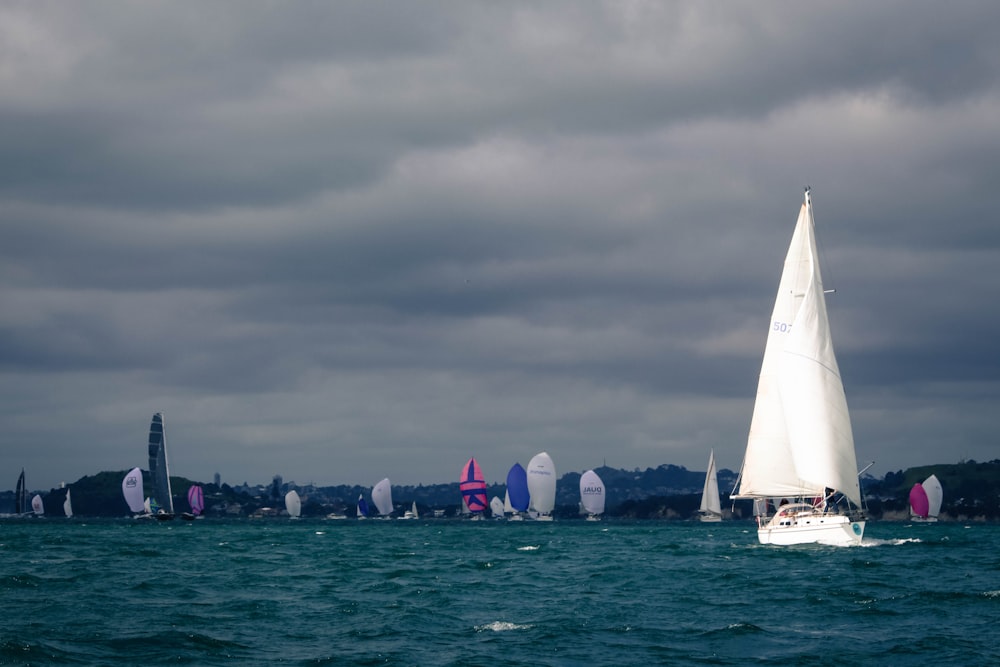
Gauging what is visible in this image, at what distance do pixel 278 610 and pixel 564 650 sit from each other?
12.3 meters

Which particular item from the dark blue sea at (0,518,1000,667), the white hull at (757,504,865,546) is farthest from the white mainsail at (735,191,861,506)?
the dark blue sea at (0,518,1000,667)

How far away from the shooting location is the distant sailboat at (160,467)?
18225 centimetres

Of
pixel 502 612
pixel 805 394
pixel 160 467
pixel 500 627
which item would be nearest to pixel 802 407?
pixel 805 394

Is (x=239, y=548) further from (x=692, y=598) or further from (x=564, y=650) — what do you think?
(x=564, y=650)

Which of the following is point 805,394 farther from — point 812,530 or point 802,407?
point 812,530

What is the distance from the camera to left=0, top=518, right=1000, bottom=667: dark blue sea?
92.1 feet

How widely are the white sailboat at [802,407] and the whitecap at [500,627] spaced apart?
40617mm

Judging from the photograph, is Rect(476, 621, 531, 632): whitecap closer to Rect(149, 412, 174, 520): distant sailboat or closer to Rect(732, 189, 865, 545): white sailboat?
Rect(732, 189, 865, 545): white sailboat

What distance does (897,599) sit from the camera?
128 ft

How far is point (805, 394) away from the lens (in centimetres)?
7262

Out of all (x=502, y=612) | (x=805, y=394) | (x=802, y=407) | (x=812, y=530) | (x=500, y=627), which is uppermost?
(x=805, y=394)

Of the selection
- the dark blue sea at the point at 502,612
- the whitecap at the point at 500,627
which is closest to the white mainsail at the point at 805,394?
the dark blue sea at the point at 502,612

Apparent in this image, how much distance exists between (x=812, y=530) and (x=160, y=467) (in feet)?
446

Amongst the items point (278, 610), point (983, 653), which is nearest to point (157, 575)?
point (278, 610)
